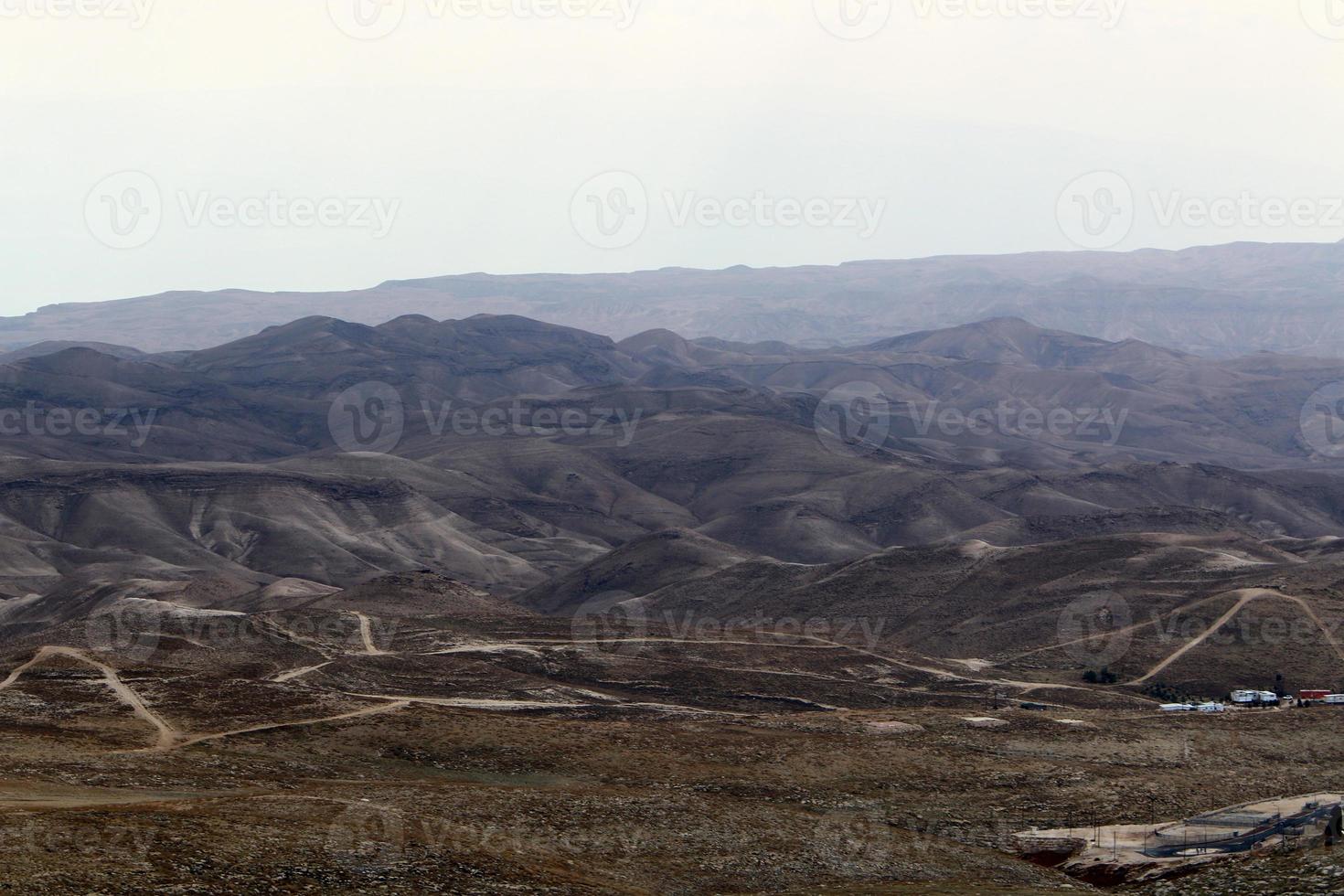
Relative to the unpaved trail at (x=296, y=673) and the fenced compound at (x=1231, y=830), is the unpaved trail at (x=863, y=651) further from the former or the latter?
the fenced compound at (x=1231, y=830)

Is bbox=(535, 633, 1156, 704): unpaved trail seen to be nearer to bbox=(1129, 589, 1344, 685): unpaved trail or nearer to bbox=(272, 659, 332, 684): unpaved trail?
bbox=(1129, 589, 1344, 685): unpaved trail

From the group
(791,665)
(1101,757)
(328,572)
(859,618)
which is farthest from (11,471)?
(1101,757)

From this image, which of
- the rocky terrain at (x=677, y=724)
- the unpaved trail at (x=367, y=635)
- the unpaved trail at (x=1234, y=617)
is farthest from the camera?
the unpaved trail at (x=1234, y=617)

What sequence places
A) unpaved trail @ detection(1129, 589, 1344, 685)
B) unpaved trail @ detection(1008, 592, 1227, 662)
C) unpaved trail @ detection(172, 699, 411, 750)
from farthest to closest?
unpaved trail @ detection(1008, 592, 1227, 662) < unpaved trail @ detection(1129, 589, 1344, 685) < unpaved trail @ detection(172, 699, 411, 750)

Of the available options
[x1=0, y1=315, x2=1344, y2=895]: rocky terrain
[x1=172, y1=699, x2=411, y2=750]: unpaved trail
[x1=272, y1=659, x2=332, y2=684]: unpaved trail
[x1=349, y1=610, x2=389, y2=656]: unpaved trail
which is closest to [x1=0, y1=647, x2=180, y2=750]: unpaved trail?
[x1=0, y1=315, x2=1344, y2=895]: rocky terrain

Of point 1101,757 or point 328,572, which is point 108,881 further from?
point 328,572

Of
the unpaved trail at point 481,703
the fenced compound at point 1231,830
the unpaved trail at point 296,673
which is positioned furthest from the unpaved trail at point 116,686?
the fenced compound at point 1231,830
